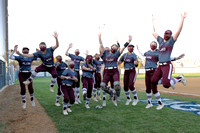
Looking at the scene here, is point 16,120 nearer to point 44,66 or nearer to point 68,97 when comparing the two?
point 68,97

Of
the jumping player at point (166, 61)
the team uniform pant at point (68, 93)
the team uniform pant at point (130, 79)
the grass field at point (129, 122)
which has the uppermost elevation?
the jumping player at point (166, 61)

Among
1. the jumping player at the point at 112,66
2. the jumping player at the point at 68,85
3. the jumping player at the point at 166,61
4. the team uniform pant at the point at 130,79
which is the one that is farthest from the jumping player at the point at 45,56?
Answer: the jumping player at the point at 166,61

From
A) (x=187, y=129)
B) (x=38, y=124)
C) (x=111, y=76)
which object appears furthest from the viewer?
(x=111, y=76)

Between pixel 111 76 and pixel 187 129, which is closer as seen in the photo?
pixel 187 129

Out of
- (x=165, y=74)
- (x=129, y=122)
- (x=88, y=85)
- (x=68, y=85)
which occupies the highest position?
(x=165, y=74)

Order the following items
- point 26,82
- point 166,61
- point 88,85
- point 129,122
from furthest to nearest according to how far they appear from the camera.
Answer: point 88,85 < point 26,82 < point 166,61 < point 129,122

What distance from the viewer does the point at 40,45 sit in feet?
26.0

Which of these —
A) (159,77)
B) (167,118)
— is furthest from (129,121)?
(159,77)

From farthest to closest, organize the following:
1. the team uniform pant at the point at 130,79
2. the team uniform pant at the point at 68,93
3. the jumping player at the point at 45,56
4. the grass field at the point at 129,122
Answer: the team uniform pant at the point at 130,79 → the jumping player at the point at 45,56 → the team uniform pant at the point at 68,93 → the grass field at the point at 129,122

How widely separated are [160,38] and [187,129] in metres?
3.43

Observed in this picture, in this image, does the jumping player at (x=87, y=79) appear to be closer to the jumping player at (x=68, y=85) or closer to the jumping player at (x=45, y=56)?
the jumping player at (x=68, y=85)

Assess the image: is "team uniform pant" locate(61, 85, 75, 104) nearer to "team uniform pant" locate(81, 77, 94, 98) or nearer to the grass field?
the grass field

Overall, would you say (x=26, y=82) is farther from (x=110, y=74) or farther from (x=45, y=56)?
(x=110, y=74)

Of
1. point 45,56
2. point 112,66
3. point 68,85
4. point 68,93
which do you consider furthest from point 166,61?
point 45,56
